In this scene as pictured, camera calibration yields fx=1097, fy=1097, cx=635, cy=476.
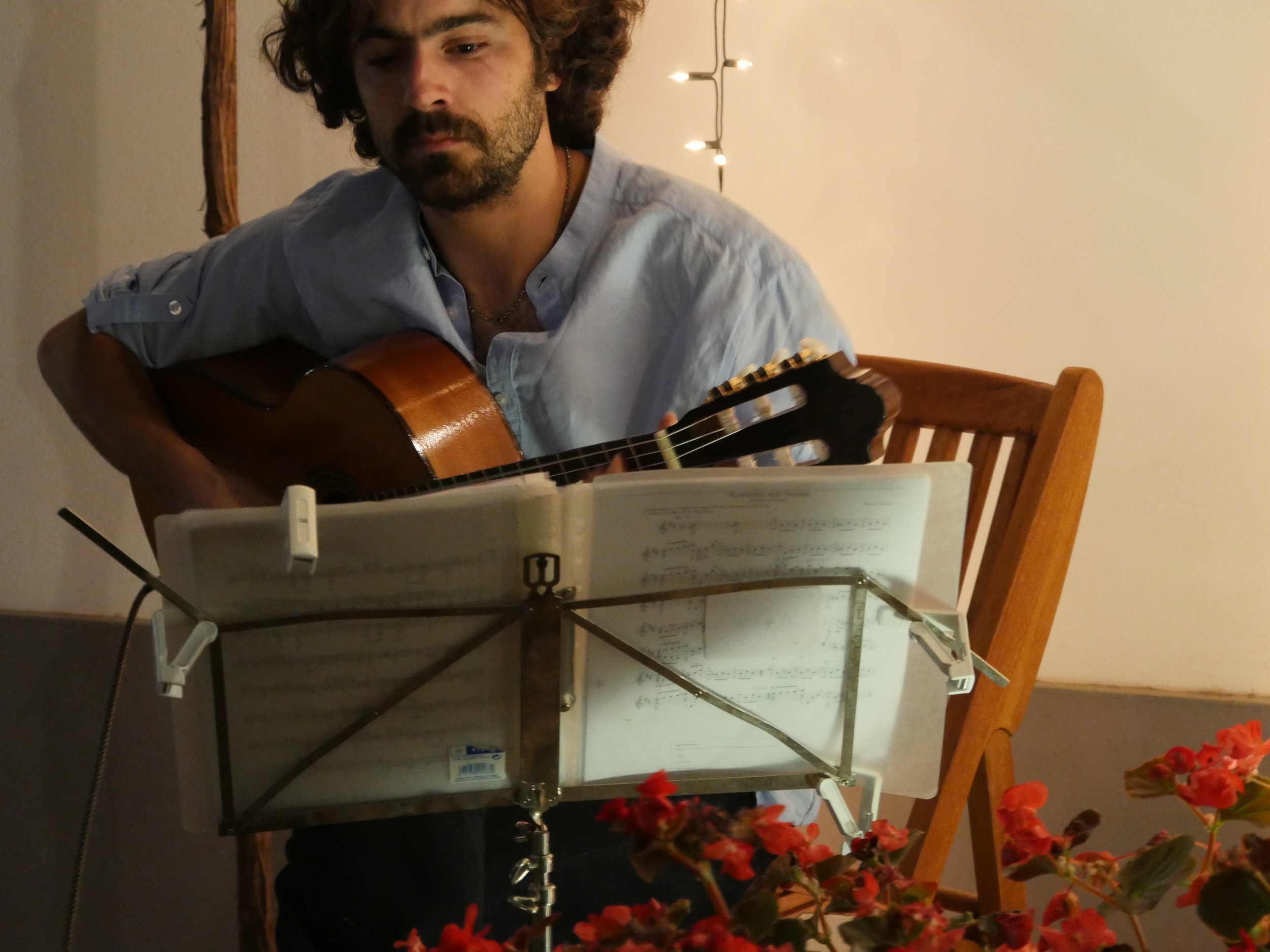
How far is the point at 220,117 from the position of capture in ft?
4.91

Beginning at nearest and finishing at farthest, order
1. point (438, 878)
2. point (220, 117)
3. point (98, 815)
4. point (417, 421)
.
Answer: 1. point (438, 878)
2. point (417, 421)
3. point (220, 117)
4. point (98, 815)

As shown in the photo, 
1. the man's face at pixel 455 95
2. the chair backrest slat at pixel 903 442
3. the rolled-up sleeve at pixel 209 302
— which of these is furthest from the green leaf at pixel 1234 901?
the rolled-up sleeve at pixel 209 302

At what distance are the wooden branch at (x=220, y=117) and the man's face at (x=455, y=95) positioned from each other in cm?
34

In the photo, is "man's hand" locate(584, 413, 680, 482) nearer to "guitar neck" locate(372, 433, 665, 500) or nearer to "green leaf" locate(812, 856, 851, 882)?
"guitar neck" locate(372, 433, 665, 500)

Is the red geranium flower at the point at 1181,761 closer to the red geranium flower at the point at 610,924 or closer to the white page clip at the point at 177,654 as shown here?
the red geranium flower at the point at 610,924

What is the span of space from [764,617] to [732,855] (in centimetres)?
34

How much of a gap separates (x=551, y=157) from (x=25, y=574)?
1208 mm

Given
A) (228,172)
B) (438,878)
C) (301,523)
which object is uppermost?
(228,172)

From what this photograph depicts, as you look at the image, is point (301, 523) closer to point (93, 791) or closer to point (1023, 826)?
point (93, 791)

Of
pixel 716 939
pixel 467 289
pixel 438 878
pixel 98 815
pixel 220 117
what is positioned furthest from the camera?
pixel 98 815

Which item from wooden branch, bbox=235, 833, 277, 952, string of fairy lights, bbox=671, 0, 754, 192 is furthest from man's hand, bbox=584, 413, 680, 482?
wooden branch, bbox=235, 833, 277, 952

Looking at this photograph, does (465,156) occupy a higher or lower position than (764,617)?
higher

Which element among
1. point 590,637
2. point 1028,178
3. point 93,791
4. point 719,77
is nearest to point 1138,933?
point 590,637

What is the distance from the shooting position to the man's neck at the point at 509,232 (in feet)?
4.17
